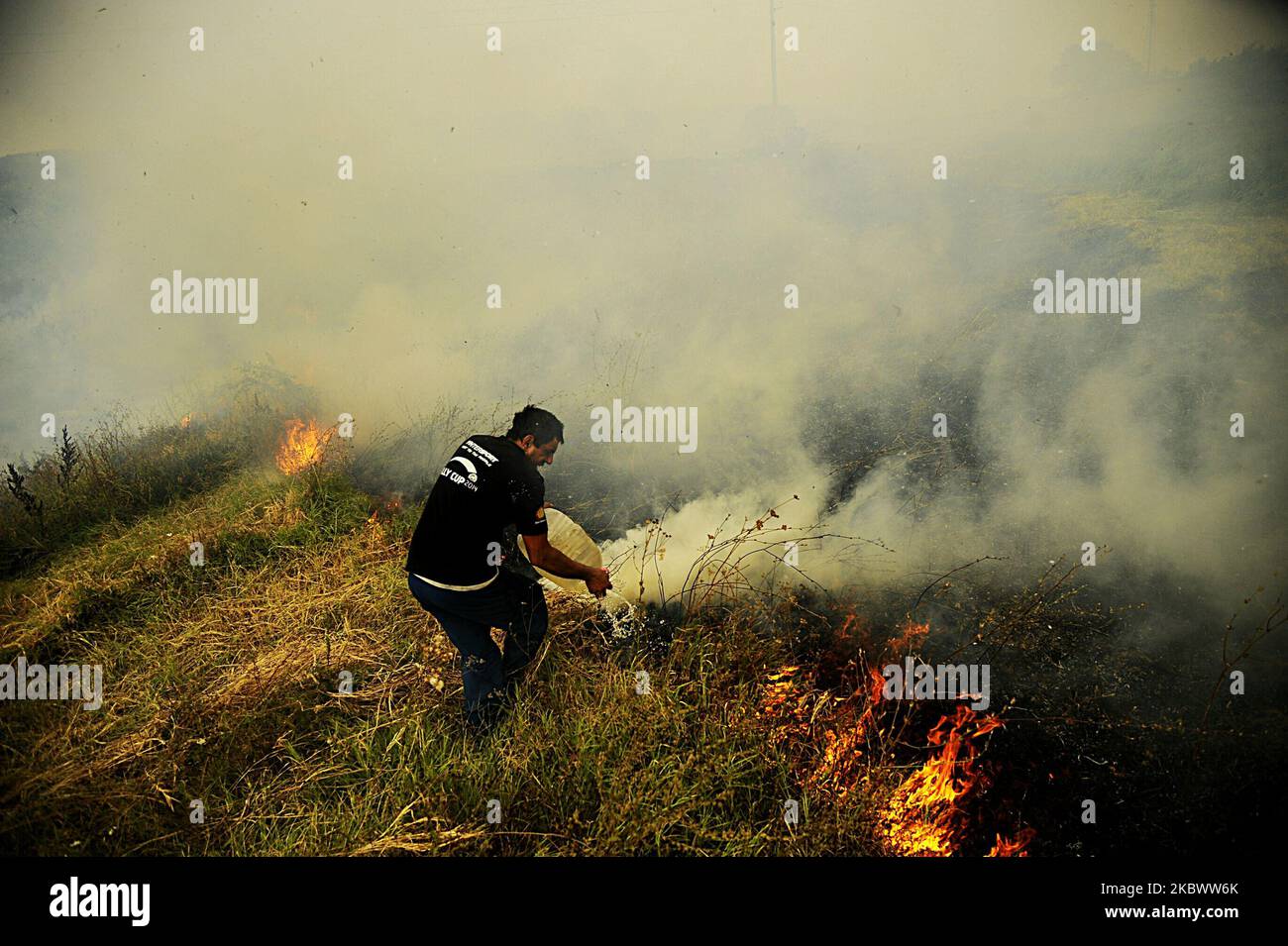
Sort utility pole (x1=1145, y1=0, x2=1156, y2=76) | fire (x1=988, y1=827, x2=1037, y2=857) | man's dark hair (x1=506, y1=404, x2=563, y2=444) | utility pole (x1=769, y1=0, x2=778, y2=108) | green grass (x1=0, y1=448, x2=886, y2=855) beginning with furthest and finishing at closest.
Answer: utility pole (x1=769, y1=0, x2=778, y2=108) → utility pole (x1=1145, y1=0, x2=1156, y2=76) → man's dark hair (x1=506, y1=404, x2=563, y2=444) → fire (x1=988, y1=827, x2=1037, y2=857) → green grass (x1=0, y1=448, x2=886, y2=855)

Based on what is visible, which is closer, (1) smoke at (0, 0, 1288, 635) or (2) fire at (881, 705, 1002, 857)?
(2) fire at (881, 705, 1002, 857)

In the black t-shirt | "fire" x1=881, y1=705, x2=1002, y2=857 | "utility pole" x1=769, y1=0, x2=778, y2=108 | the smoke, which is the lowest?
"fire" x1=881, y1=705, x2=1002, y2=857

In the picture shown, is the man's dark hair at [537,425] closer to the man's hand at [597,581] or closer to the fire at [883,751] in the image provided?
the man's hand at [597,581]

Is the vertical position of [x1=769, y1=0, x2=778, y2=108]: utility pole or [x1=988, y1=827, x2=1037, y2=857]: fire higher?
[x1=769, y1=0, x2=778, y2=108]: utility pole

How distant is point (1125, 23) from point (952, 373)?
2.36 metres

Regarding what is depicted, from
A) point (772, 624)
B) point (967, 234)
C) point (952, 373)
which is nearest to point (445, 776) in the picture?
point (772, 624)

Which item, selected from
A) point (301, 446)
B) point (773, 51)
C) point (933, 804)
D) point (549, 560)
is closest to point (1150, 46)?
point (773, 51)

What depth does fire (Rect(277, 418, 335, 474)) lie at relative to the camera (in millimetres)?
4824

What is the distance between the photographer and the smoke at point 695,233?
445cm

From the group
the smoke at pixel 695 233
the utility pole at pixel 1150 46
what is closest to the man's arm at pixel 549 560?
the smoke at pixel 695 233

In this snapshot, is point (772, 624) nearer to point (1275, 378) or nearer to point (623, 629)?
A: point (623, 629)

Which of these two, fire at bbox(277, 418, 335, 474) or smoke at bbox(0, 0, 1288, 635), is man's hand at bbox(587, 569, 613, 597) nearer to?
smoke at bbox(0, 0, 1288, 635)

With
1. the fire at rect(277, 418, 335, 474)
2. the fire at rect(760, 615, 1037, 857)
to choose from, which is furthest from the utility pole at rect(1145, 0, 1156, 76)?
the fire at rect(277, 418, 335, 474)

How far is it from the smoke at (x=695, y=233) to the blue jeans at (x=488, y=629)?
3.12 feet
